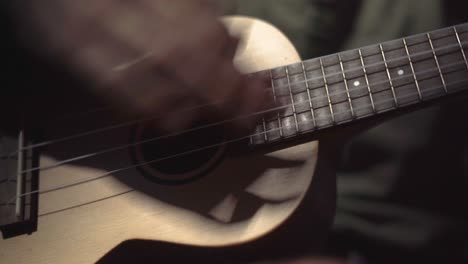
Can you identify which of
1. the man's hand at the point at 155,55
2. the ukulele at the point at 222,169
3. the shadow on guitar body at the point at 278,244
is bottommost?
the shadow on guitar body at the point at 278,244

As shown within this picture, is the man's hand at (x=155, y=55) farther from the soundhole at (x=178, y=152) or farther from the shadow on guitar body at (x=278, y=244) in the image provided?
the shadow on guitar body at (x=278, y=244)

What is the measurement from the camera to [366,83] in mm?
534

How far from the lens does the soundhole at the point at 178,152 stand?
57 centimetres

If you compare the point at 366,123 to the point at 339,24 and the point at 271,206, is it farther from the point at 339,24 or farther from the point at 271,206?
the point at 339,24

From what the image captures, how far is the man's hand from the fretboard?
5cm

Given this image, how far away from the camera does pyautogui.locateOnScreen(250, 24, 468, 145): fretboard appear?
0.51 metres

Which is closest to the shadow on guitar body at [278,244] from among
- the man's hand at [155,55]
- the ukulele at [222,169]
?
the ukulele at [222,169]

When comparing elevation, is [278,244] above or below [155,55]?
below

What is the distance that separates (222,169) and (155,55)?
0.20 meters

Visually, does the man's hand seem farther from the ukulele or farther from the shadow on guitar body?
the shadow on guitar body

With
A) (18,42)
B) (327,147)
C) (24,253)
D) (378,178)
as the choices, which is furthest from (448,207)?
(18,42)

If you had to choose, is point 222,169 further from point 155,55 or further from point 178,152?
point 155,55

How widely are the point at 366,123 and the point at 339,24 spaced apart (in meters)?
0.33

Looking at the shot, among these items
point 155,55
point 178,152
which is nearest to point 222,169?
point 178,152
